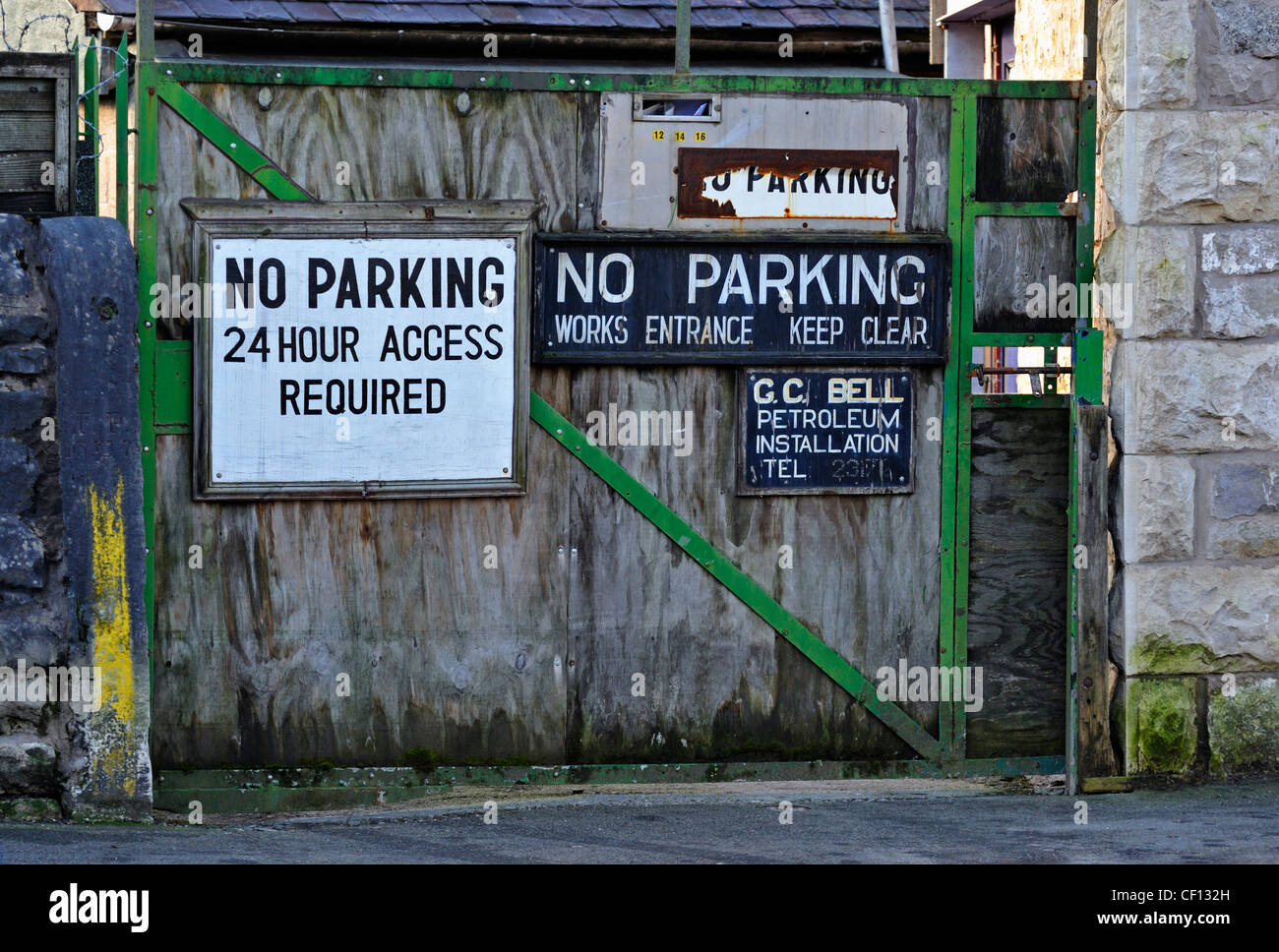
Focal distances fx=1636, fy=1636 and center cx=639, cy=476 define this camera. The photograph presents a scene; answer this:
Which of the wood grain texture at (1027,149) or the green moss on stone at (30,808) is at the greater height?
the wood grain texture at (1027,149)

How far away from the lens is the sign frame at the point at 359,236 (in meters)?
5.50

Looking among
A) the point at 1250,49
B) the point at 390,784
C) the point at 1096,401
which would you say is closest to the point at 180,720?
the point at 390,784

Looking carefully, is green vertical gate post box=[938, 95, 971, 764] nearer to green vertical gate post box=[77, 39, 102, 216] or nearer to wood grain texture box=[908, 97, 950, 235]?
wood grain texture box=[908, 97, 950, 235]

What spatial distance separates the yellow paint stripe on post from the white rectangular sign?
1.29ft

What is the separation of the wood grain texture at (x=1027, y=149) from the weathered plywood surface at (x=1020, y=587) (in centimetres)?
80

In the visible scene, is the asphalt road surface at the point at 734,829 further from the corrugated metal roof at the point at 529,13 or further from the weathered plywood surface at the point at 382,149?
the corrugated metal roof at the point at 529,13

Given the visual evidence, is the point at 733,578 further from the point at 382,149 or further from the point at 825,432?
the point at 382,149

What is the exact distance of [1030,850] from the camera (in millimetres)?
5059

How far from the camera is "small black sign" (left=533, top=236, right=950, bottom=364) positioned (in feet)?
18.7

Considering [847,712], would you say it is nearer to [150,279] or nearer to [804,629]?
[804,629]

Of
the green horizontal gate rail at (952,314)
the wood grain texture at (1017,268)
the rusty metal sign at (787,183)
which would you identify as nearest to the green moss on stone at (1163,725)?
the green horizontal gate rail at (952,314)

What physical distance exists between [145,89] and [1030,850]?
12.4 ft

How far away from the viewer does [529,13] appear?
1076cm

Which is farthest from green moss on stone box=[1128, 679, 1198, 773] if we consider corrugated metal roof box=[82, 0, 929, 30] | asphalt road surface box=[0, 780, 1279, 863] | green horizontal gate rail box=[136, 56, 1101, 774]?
corrugated metal roof box=[82, 0, 929, 30]
